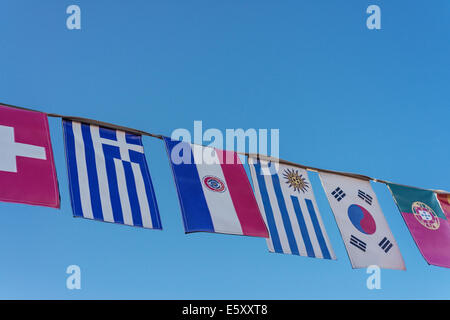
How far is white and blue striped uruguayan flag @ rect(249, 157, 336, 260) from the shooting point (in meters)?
6.10

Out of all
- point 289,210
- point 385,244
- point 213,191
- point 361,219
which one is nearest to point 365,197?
point 361,219

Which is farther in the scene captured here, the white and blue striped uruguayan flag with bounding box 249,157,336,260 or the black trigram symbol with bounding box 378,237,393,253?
the black trigram symbol with bounding box 378,237,393,253

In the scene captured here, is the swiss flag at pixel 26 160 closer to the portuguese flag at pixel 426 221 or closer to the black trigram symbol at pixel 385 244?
the black trigram symbol at pixel 385 244

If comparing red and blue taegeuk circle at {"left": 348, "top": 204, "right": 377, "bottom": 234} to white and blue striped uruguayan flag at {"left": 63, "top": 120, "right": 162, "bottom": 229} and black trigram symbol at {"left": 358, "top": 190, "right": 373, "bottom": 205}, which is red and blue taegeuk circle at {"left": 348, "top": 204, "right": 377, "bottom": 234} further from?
white and blue striped uruguayan flag at {"left": 63, "top": 120, "right": 162, "bottom": 229}

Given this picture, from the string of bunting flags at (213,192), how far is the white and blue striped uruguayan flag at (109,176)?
0.01 metres

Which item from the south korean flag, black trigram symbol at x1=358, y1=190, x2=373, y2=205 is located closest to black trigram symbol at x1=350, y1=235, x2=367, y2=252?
the south korean flag

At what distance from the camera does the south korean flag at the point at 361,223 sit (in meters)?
6.45

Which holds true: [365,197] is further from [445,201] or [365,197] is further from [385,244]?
[445,201]

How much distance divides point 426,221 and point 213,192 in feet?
12.4

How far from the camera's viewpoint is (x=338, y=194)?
7.06 meters

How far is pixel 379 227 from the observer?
6.96m

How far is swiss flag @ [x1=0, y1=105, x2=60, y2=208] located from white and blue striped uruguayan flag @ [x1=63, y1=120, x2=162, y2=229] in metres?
0.24

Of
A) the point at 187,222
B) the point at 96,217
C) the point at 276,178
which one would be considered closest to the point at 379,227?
the point at 276,178
